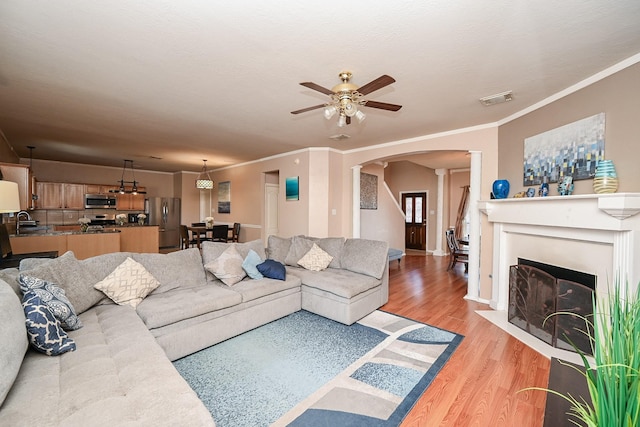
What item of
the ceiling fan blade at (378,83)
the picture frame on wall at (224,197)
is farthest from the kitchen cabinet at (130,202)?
the ceiling fan blade at (378,83)

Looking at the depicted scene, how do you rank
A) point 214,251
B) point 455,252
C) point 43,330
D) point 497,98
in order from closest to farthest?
point 43,330, point 497,98, point 214,251, point 455,252

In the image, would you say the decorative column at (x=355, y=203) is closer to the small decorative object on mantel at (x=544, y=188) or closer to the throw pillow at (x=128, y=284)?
the small decorative object on mantel at (x=544, y=188)

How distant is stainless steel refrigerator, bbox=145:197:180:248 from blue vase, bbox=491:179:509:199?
9.02m

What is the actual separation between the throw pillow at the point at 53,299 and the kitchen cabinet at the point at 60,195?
7.32m

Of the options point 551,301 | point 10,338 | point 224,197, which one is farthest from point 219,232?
point 551,301

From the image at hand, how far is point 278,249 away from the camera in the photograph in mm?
4305

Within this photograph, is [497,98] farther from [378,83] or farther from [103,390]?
[103,390]

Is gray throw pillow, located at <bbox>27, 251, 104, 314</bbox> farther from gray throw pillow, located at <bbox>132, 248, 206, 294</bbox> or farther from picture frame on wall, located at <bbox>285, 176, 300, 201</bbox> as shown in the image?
picture frame on wall, located at <bbox>285, 176, 300, 201</bbox>

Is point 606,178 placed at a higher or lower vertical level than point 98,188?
lower

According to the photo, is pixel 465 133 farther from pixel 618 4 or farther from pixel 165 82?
pixel 165 82

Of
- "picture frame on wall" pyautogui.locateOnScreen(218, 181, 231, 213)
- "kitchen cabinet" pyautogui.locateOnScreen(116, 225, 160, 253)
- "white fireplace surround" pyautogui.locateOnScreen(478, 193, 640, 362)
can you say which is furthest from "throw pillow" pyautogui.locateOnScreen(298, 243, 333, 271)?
"picture frame on wall" pyautogui.locateOnScreen(218, 181, 231, 213)

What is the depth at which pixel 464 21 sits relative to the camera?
1866 millimetres

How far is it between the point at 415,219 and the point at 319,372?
7702 millimetres

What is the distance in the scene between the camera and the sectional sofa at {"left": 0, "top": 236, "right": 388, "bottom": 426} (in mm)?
1219
